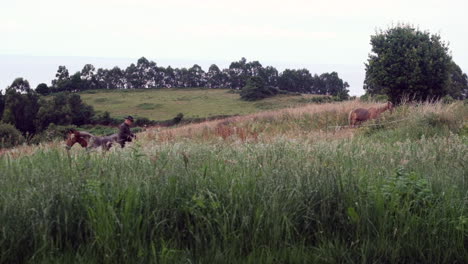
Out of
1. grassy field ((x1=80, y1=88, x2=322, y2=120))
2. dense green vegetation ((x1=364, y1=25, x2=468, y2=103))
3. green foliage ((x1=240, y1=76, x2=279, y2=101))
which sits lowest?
grassy field ((x1=80, y1=88, x2=322, y2=120))

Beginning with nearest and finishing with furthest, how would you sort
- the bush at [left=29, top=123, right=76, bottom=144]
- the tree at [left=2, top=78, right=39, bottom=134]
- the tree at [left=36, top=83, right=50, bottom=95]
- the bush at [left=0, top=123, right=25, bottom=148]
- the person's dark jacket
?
the bush at [left=0, top=123, right=25, bottom=148] < the person's dark jacket < the bush at [left=29, top=123, right=76, bottom=144] < the tree at [left=2, top=78, right=39, bottom=134] < the tree at [left=36, top=83, right=50, bottom=95]

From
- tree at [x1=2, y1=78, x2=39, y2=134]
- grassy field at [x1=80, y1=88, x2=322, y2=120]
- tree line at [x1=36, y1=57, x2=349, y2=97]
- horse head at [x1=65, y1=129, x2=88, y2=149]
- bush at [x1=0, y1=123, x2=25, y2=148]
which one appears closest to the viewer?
horse head at [x1=65, y1=129, x2=88, y2=149]

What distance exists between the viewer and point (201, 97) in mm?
62031

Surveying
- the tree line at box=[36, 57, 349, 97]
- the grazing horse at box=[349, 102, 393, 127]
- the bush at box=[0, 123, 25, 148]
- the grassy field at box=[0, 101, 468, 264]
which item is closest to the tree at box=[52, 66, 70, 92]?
the tree line at box=[36, 57, 349, 97]

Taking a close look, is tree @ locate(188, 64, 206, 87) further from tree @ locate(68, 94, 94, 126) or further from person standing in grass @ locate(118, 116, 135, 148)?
person standing in grass @ locate(118, 116, 135, 148)

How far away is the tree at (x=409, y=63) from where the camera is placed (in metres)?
22.5

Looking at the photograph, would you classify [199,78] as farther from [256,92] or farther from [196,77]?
[256,92]

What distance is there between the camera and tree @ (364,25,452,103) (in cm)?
2252

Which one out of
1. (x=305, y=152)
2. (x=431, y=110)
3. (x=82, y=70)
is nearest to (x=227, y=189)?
(x=305, y=152)

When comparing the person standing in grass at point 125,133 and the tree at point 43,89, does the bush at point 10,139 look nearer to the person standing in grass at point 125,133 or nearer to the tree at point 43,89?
the person standing in grass at point 125,133

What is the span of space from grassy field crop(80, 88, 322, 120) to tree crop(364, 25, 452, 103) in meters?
19.9

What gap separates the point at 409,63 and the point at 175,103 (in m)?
37.6

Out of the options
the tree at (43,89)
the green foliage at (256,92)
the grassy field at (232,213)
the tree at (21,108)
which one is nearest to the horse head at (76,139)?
the grassy field at (232,213)

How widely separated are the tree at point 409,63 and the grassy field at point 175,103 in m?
19.9
